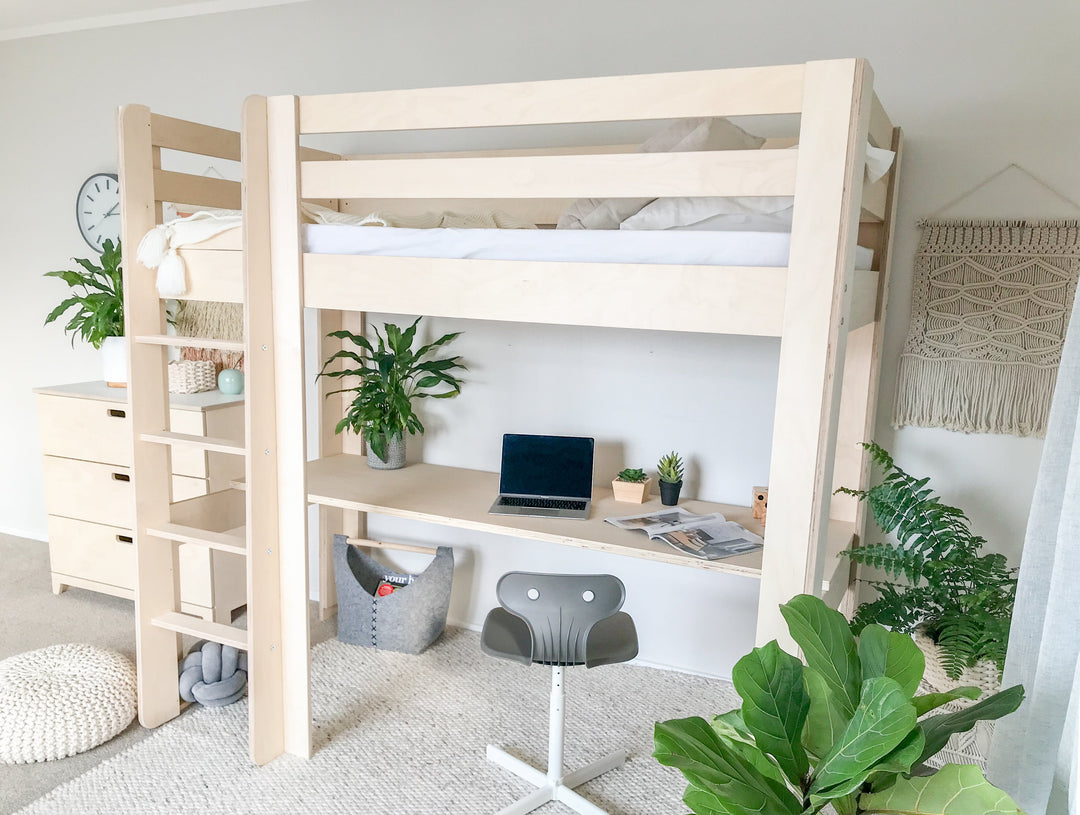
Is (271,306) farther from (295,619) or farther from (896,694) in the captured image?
(896,694)

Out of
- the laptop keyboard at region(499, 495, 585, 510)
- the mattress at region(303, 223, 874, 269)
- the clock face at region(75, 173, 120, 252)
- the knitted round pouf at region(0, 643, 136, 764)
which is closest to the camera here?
the mattress at region(303, 223, 874, 269)

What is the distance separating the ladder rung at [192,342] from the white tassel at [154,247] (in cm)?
19

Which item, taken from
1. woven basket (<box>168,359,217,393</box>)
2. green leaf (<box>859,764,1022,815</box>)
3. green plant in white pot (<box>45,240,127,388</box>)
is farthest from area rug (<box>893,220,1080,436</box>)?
green plant in white pot (<box>45,240,127,388</box>)

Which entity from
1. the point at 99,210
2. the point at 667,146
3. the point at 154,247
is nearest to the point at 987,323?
the point at 667,146

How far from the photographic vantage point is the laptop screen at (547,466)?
247 centimetres

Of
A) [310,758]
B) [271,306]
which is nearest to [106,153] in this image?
[271,306]

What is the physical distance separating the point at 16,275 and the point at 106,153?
81 centimetres

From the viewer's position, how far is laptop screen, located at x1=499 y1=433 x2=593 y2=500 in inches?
97.3

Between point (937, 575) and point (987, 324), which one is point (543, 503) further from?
point (987, 324)

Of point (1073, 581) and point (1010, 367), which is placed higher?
A: point (1010, 367)

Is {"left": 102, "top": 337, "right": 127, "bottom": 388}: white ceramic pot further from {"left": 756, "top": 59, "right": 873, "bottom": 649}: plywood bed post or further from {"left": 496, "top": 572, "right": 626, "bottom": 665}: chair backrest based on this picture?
{"left": 756, "top": 59, "right": 873, "bottom": 649}: plywood bed post

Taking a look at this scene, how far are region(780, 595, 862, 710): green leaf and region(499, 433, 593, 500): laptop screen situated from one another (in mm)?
1329

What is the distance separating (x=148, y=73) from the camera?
3283 mm

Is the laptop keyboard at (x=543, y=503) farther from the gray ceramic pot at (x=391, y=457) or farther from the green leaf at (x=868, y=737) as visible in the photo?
the green leaf at (x=868, y=737)
